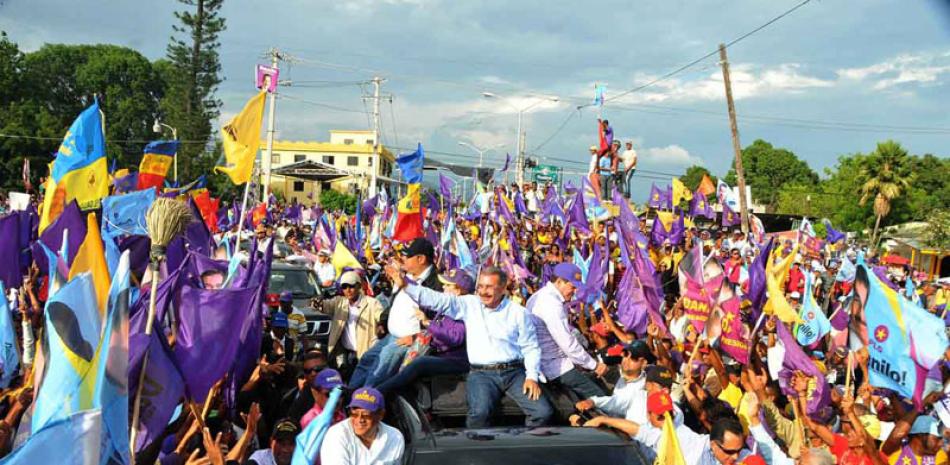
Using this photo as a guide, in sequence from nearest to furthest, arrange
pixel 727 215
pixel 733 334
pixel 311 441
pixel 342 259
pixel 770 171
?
pixel 311 441
pixel 733 334
pixel 342 259
pixel 727 215
pixel 770 171

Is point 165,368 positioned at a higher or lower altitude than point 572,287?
lower

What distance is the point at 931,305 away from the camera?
1109 cm

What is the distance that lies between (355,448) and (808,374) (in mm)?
3297

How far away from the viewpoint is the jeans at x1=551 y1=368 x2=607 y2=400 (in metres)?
5.39

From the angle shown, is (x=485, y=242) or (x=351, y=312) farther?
(x=485, y=242)

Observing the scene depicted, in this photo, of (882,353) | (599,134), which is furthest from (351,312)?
(599,134)

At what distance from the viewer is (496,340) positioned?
16.7 feet

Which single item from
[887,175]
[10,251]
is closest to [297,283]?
[10,251]

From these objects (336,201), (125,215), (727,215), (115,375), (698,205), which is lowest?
(336,201)

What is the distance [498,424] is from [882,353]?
2.57 meters

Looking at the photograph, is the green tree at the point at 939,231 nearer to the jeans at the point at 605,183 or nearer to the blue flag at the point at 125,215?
the jeans at the point at 605,183

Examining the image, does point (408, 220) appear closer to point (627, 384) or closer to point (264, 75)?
point (264, 75)

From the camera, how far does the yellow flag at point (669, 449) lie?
4176 millimetres

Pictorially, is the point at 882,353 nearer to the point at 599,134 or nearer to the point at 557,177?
the point at 599,134
